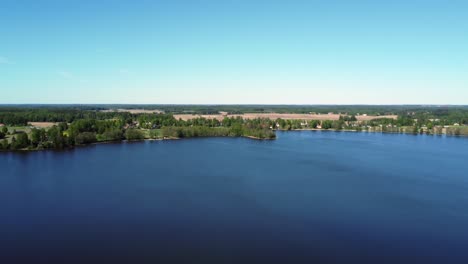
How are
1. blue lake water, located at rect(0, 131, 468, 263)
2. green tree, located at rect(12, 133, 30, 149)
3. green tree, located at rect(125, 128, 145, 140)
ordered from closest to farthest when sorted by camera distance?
blue lake water, located at rect(0, 131, 468, 263) → green tree, located at rect(12, 133, 30, 149) → green tree, located at rect(125, 128, 145, 140)

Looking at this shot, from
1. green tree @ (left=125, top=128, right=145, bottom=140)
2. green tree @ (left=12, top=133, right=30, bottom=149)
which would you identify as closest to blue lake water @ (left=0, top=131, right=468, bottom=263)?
green tree @ (left=12, top=133, right=30, bottom=149)

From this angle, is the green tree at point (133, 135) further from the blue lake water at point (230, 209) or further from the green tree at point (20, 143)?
the green tree at point (20, 143)

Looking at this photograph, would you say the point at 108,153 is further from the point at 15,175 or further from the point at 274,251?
the point at 274,251

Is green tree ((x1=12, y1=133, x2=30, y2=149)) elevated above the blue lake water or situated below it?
above

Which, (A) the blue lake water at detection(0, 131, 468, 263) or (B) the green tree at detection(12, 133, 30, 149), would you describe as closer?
(A) the blue lake water at detection(0, 131, 468, 263)

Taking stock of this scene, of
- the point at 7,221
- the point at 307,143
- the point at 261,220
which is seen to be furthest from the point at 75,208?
the point at 307,143

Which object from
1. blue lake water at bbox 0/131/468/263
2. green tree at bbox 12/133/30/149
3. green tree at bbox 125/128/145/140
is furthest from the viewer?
green tree at bbox 125/128/145/140

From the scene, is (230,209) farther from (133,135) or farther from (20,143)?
(133,135)

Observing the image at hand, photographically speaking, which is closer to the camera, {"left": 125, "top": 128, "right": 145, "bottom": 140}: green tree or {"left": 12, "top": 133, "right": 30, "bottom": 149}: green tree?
{"left": 12, "top": 133, "right": 30, "bottom": 149}: green tree

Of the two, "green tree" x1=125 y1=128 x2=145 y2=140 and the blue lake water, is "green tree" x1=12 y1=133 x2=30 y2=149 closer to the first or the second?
the blue lake water
